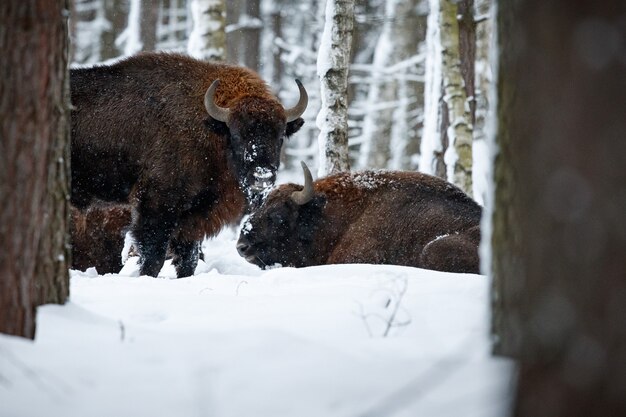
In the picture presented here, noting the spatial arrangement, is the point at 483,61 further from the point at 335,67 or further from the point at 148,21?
the point at 148,21

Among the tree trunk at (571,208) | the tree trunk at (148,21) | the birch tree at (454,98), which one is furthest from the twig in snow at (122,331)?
the tree trunk at (148,21)

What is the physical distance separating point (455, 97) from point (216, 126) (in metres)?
4.19

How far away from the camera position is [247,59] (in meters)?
18.9

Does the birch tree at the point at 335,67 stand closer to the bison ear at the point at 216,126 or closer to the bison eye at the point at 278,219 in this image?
the bison eye at the point at 278,219

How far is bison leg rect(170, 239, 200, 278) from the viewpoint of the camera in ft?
23.7

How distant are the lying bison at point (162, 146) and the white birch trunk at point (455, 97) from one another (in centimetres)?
364

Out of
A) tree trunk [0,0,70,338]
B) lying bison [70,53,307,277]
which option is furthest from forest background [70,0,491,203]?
tree trunk [0,0,70,338]

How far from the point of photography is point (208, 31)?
11234 mm

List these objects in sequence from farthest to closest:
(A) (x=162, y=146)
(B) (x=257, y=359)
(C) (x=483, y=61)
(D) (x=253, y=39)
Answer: (D) (x=253, y=39) < (C) (x=483, y=61) < (A) (x=162, y=146) < (B) (x=257, y=359)

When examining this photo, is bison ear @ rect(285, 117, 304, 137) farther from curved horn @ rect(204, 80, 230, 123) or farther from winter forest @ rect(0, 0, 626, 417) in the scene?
winter forest @ rect(0, 0, 626, 417)

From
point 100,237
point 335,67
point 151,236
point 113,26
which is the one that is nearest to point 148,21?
point 113,26

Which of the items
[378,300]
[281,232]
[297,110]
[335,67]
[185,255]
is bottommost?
[185,255]

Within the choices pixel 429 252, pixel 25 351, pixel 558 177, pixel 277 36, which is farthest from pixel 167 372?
pixel 277 36

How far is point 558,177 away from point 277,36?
1902cm
